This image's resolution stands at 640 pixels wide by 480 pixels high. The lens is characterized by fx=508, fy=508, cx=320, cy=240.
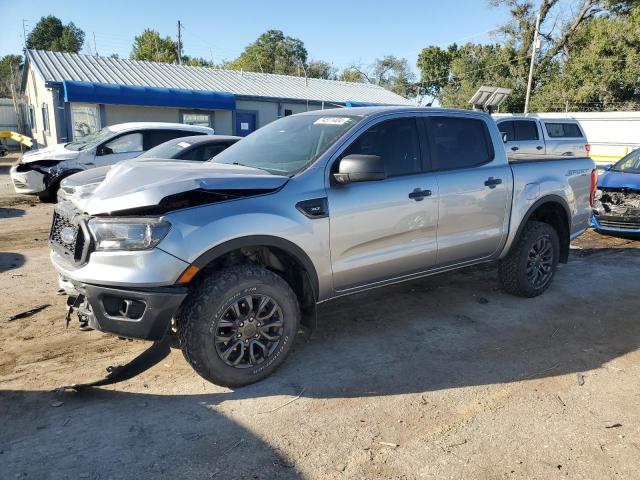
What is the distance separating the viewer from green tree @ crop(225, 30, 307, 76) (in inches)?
2409

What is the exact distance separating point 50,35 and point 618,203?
67.5 metres

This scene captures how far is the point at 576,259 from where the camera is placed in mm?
7344

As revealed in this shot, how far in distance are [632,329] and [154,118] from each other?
18.8 m

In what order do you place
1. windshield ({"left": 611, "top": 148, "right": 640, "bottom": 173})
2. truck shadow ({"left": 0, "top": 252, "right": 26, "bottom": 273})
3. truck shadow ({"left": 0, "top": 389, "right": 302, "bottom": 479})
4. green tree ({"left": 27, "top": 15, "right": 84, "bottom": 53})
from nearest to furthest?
truck shadow ({"left": 0, "top": 389, "right": 302, "bottom": 479}) → truck shadow ({"left": 0, "top": 252, "right": 26, "bottom": 273}) → windshield ({"left": 611, "top": 148, "right": 640, "bottom": 173}) → green tree ({"left": 27, "top": 15, "right": 84, "bottom": 53})

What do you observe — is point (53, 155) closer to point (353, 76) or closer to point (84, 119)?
point (84, 119)

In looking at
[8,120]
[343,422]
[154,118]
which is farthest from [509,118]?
[8,120]

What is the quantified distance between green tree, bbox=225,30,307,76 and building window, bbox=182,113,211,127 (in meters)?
40.0

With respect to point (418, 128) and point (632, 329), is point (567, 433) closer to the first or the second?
point (632, 329)

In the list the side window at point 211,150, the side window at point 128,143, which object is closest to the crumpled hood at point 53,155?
the side window at point 128,143

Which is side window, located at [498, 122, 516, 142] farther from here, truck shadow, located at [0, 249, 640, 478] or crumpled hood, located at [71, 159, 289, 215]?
crumpled hood, located at [71, 159, 289, 215]

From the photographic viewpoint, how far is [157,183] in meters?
3.21

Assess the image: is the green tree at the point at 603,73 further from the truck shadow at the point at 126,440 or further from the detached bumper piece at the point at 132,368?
the truck shadow at the point at 126,440

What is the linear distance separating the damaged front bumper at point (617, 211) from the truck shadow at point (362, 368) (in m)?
2.53

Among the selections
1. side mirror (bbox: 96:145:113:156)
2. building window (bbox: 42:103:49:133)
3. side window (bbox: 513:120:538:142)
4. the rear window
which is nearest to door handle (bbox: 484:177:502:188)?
side mirror (bbox: 96:145:113:156)
